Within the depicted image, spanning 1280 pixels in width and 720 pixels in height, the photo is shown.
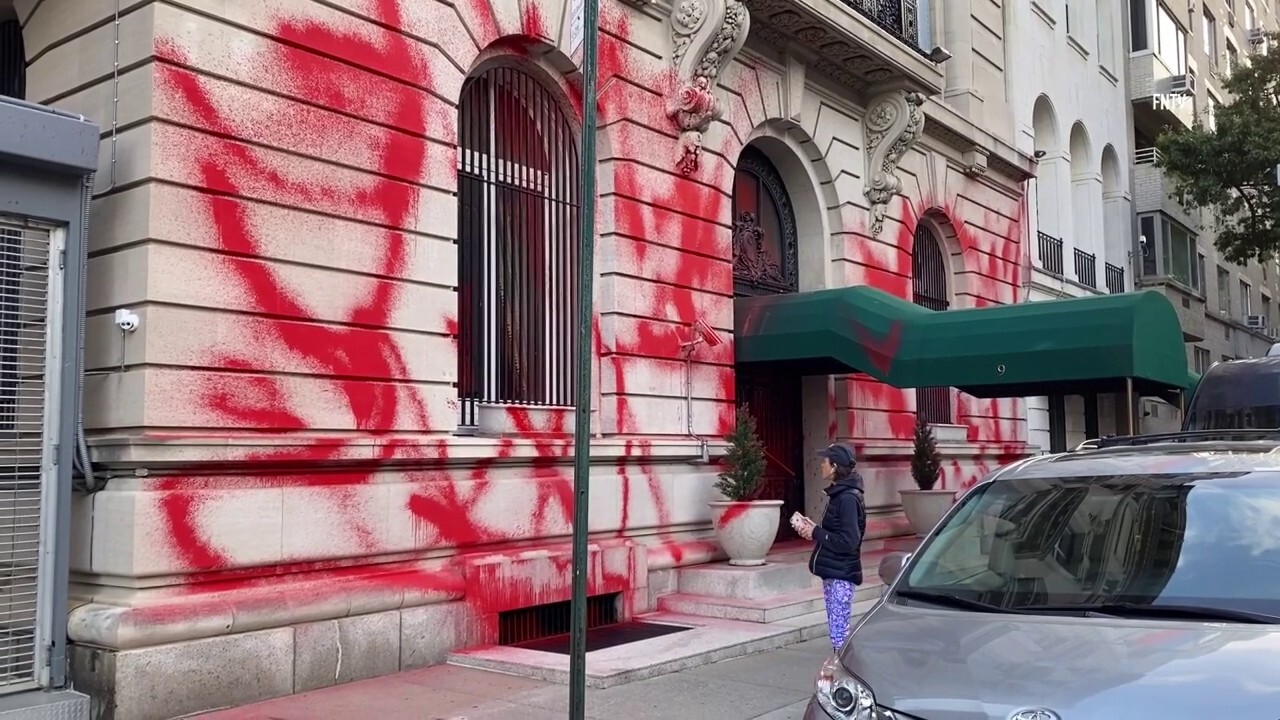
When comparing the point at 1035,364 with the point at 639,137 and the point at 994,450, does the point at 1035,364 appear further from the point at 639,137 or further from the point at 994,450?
the point at 994,450

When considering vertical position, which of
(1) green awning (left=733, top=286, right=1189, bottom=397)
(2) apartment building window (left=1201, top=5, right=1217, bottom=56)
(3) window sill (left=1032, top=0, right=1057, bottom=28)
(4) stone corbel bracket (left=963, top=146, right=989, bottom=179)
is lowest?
(1) green awning (left=733, top=286, right=1189, bottom=397)

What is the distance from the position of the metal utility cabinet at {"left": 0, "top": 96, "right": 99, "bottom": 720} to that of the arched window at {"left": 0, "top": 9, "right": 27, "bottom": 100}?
3.44m

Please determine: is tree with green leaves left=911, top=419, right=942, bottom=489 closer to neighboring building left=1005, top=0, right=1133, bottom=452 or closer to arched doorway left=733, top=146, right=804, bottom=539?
arched doorway left=733, top=146, right=804, bottom=539

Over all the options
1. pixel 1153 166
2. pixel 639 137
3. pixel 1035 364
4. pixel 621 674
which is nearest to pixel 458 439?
pixel 621 674

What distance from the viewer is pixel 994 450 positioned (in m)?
20.8

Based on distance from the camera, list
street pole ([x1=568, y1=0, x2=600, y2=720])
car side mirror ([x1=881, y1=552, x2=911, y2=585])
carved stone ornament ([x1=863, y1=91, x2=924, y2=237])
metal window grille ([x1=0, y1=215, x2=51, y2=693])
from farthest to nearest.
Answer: carved stone ornament ([x1=863, y1=91, x2=924, y2=237]) < metal window grille ([x1=0, y1=215, x2=51, y2=693]) < car side mirror ([x1=881, y1=552, x2=911, y2=585]) < street pole ([x1=568, y1=0, x2=600, y2=720])

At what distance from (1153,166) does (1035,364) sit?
785 inches

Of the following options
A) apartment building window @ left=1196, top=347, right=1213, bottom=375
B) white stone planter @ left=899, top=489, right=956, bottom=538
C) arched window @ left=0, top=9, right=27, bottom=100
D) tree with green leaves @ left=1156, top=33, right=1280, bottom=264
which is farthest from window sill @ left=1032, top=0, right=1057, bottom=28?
arched window @ left=0, top=9, right=27, bottom=100

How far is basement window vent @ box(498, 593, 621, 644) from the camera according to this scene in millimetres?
10016

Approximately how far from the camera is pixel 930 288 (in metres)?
19.9

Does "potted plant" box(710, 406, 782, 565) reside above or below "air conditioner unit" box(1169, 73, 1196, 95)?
below

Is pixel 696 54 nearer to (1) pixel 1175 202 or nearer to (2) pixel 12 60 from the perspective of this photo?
(2) pixel 12 60

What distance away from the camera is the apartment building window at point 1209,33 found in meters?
37.9

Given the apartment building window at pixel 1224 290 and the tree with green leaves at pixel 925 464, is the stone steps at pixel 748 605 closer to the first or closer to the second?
the tree with green leaves at pixel 925 464
